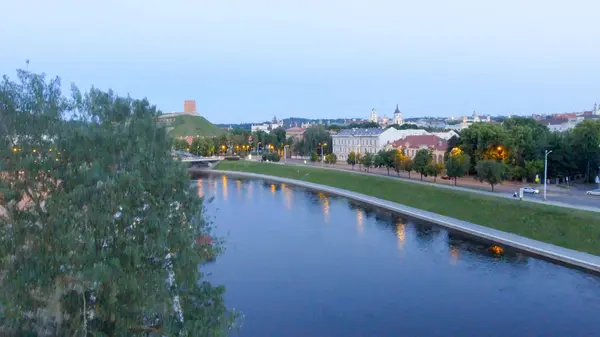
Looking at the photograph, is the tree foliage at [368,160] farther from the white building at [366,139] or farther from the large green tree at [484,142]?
the large green tree at [484,142]

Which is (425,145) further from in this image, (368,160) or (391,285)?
(391,285)

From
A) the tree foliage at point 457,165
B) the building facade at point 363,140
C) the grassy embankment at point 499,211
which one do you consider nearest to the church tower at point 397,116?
the building facade at point 363,140

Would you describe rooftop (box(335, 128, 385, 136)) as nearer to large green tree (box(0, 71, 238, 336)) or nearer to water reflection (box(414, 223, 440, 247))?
water reflection (box(414, 223, 440, 247))

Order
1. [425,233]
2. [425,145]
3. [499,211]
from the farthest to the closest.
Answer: [425,145]
[499,211]
[425,233]

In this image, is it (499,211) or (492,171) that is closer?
(499,211)

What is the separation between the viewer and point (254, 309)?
1577 centimetres

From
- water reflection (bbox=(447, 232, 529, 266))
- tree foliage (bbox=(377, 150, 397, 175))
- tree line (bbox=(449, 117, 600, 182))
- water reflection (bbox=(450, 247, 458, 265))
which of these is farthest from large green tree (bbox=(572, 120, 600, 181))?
water reflection (bbox=(450, 247, 458, 265))

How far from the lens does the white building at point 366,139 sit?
2275 inches

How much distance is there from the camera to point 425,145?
49.7 m

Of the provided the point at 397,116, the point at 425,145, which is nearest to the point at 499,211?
the point at 425,145

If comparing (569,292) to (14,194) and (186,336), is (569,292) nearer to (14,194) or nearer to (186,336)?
(186,336)

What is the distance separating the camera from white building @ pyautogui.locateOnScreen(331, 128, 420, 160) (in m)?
57.8

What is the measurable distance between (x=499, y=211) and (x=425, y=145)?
24140 mm

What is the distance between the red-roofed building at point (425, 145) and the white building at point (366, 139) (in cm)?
370
